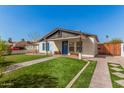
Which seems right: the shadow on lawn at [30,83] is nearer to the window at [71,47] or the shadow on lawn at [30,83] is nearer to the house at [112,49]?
the window at [71,47]

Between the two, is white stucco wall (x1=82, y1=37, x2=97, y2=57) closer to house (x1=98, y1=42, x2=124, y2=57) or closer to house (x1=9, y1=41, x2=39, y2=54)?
house (x1=98, y1=42, x2=124, y2=57)

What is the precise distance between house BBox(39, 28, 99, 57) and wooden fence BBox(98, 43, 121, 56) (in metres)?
4.32

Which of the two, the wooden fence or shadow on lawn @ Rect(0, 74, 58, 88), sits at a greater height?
the wooden fence

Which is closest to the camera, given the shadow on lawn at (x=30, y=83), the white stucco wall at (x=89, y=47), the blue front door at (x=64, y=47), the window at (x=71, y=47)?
the shadow on lawn at (x=30, y=83)

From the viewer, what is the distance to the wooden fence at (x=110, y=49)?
22.8 m

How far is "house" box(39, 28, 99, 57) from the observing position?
1858 centimetres

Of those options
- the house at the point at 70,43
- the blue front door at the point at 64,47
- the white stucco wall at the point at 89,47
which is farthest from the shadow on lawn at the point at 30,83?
the blue front door at the point at 64,47

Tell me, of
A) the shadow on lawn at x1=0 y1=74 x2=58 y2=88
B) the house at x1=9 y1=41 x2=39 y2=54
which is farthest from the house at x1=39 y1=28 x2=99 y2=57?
the shadow on lawn at x1=0 y1=74 x2=58 y2=88

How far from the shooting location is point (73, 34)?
752 inches

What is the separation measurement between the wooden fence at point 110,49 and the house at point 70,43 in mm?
4315
